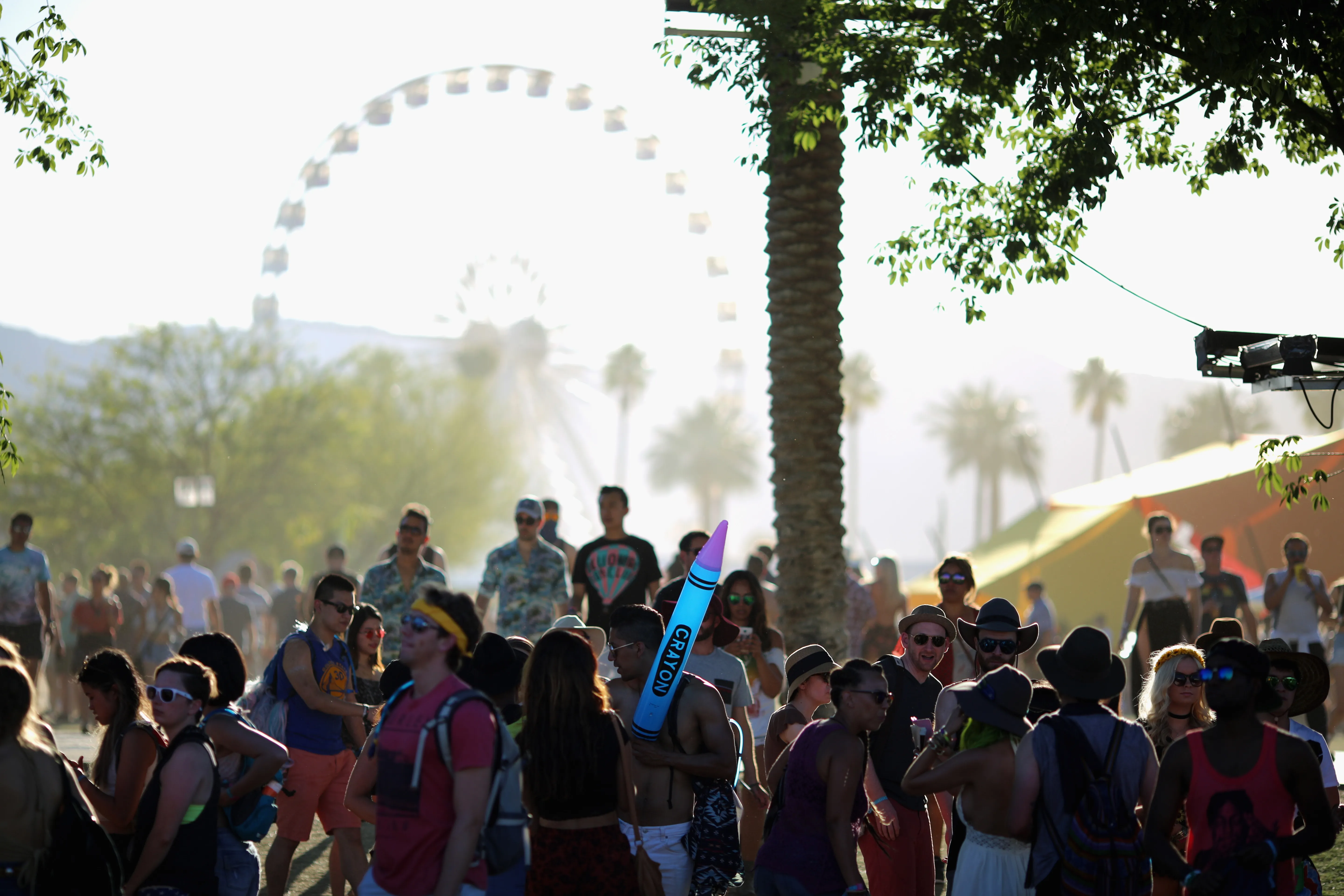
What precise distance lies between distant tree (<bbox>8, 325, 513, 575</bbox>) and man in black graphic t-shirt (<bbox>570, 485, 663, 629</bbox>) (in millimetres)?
35812

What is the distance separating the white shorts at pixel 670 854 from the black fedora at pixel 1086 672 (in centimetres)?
154

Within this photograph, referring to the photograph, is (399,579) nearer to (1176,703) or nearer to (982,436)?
(1176,703)

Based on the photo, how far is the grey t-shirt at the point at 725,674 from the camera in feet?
22.9

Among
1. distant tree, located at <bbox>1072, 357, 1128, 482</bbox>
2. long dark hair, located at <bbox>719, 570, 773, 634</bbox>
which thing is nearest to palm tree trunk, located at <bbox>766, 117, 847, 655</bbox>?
long dark hair, located at <bbox>719, 570, 773, 634</bbox>

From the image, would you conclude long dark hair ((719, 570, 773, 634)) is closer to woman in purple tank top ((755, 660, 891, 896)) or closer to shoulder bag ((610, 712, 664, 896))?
woman in purple tank top ((755, 660, 891, 896))

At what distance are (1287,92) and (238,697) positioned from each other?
658 centimetres

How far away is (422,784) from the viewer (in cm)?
413

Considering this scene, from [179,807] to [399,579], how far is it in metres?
4.48

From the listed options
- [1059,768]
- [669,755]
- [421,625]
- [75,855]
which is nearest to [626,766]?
[669,755]

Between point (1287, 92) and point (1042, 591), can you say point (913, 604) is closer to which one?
point (1042, 591)

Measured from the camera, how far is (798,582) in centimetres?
1097

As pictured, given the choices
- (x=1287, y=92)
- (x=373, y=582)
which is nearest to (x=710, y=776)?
(x=373, y=582)

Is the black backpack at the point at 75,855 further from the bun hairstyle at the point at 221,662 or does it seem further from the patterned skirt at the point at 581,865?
the patterned skirt at the point at 581,865

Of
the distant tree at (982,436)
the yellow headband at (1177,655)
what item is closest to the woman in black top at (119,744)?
the yellow headband at (1177,655)
